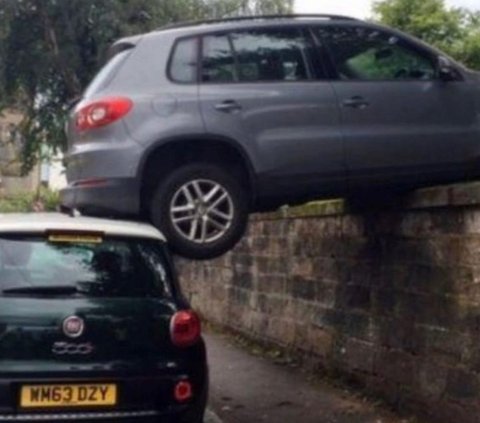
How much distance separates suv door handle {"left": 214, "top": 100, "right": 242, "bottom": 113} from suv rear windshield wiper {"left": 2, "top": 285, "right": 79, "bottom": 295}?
84.6 inches

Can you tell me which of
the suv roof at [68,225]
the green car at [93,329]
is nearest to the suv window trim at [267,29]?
the suv roof at [68,225]

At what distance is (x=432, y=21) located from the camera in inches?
905

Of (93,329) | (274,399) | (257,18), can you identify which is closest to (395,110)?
(257,18)

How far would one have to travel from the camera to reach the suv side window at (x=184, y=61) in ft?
28.2

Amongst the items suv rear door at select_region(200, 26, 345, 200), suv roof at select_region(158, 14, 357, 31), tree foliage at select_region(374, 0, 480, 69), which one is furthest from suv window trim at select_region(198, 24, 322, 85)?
tree foliage at select_region(374, 0, 480, 69)

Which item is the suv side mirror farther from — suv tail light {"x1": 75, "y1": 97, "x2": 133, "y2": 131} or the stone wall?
suv tail light {"x1": 75, "y1": 97, "x2": 133, "y2": 131}

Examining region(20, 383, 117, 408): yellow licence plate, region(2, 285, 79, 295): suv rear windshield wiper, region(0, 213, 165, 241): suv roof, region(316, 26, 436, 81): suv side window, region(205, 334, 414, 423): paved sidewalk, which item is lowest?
region(205, 334, 414, 423): paved sidewalk

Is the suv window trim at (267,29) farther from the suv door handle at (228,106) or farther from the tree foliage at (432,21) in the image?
the tree foliage at (432,21)

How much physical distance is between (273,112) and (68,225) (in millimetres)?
2175

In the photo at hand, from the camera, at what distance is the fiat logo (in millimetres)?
6742

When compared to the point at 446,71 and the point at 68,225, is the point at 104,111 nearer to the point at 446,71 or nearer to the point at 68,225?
the point at 68,225

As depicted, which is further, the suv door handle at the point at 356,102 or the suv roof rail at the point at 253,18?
the suv roof rail at the point at 253,18

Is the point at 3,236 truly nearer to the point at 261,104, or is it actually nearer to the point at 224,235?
the point at 224,235

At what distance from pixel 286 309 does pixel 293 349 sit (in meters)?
0.53
